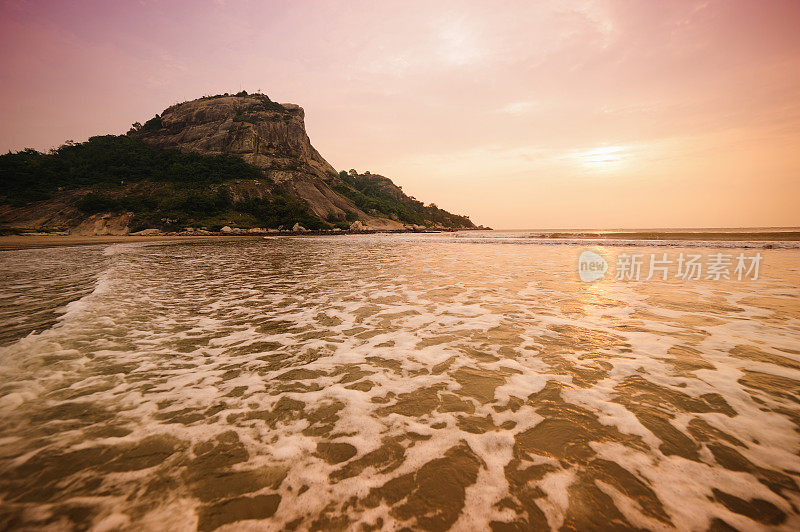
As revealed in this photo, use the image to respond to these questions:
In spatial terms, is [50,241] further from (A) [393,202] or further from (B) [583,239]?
(A) [393,202]

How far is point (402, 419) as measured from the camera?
2949 millimetres

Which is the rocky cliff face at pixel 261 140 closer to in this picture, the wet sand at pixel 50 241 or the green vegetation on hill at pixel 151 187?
the green vegetation on hill at pixel 151 187

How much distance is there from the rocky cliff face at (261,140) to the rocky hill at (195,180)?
15.5 inches

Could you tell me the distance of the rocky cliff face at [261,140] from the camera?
93.8 metres

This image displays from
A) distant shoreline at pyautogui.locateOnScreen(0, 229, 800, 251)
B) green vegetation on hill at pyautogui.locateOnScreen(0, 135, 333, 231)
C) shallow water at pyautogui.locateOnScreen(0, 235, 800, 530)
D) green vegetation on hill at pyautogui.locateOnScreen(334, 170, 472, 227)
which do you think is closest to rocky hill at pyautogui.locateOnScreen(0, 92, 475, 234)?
green vegetation on hill at pyautogui.locateOnScreen(0, 135, 333, 231)

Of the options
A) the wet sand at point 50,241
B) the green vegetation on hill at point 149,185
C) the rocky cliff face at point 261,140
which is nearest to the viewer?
the wet sand at point 50,241

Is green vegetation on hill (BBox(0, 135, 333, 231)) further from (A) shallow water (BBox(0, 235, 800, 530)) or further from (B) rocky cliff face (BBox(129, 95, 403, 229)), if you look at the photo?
(A) shallow water (BBox(0, 235, 800, 530))

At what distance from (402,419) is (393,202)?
466ft

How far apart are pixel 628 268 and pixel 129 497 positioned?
630 inches

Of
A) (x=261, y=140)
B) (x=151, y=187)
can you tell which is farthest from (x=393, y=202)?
(x=151, y=187)

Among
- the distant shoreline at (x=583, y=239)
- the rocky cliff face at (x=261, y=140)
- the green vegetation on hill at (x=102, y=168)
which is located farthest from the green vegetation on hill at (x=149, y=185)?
A: the distant shoreline at (x=583, y=239)

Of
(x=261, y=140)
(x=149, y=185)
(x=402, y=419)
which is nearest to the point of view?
(x=402, y=419)

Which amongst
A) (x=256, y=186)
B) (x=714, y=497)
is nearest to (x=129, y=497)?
(x=714, y=497)

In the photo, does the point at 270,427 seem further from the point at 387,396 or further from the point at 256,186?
the point at 256,186
